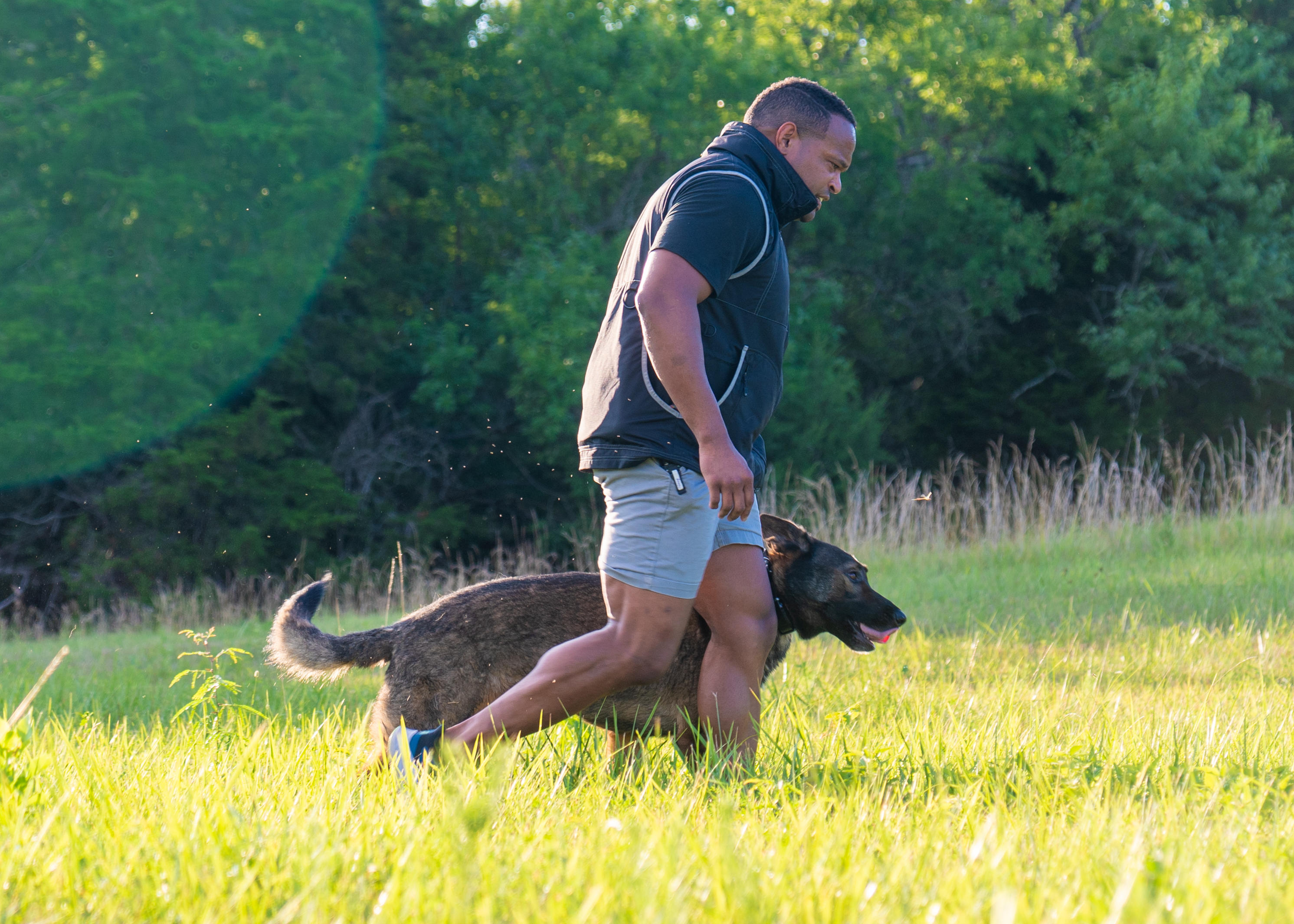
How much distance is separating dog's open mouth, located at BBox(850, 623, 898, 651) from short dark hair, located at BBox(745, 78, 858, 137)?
5.86ft

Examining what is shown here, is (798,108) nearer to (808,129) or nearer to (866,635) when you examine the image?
(808,129)

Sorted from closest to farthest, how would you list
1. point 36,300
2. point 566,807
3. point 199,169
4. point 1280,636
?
point 566,807, point 1280,636, point 36,300, point 199,169

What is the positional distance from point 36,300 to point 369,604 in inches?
386

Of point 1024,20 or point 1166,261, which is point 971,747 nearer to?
point 1166,261

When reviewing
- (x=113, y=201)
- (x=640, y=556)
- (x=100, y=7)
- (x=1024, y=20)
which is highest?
(x=1024, y=20)

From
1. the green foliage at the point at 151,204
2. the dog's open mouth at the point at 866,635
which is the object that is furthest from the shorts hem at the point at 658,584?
the green foliage at the point at 151,204

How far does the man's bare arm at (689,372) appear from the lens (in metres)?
3.22

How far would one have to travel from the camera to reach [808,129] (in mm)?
3678

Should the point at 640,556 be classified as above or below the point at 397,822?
above

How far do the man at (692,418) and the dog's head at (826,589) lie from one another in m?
0.52

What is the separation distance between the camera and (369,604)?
41.4 ft

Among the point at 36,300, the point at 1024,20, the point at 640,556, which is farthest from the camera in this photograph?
the point at 1024,20

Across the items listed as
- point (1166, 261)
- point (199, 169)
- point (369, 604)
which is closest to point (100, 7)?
point (199, 169)

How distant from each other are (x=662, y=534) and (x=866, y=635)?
1.24 metres
